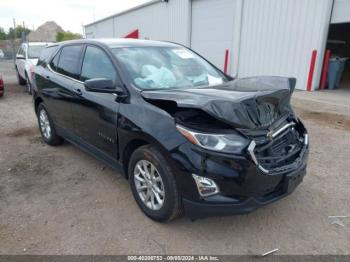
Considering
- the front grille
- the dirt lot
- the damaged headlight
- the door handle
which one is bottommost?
the dirt lot

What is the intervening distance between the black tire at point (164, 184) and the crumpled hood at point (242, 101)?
1.62ft

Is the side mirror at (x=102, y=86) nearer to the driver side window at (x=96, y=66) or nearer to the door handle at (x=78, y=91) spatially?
the driver side window at (x=96, y=66)

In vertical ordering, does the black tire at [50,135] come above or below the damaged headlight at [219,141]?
below

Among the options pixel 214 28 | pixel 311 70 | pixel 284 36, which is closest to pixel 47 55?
pixel 311 70

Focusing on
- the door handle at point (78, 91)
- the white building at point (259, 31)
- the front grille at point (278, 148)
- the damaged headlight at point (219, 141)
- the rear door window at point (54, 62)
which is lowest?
the front grille at point (278, 148)

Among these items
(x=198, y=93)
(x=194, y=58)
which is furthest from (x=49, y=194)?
(x=194, y=58)

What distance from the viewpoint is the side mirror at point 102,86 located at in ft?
9.40

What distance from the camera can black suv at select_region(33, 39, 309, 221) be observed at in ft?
7.53

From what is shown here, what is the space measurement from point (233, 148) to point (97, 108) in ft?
5.60

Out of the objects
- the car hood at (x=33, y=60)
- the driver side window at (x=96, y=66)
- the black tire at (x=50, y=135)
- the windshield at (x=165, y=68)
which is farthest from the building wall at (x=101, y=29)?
the windshield at (x=165, y=68)

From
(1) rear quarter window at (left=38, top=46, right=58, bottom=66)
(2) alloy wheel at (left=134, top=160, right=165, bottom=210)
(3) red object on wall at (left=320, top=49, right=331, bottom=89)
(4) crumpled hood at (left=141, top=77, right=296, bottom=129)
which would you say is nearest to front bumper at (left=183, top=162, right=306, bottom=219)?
(2) alloy wheel at (left=134, top=160, right=165, bottom=210)

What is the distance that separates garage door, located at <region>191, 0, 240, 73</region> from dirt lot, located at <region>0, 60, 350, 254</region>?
9.69m

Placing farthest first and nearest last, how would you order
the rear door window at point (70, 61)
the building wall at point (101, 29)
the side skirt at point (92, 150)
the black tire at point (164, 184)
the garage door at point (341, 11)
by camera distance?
the building wall at point (101, 29) < the garage door at point (341, 11) < the rear door window at point (70, 61) < the side skirt at point (92, 150) < the black tire at point (164, 184)

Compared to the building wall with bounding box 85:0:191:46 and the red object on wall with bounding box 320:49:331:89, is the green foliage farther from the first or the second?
the red object on wall with bounding box 320:49:331:89
